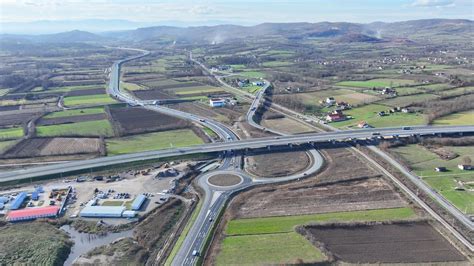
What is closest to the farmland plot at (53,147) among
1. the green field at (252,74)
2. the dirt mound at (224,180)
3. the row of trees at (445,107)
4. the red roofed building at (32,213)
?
the red roofed building at (32,213)

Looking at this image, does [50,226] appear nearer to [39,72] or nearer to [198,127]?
[198,127]

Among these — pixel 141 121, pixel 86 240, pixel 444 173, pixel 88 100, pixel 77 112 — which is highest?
pixel 88 100

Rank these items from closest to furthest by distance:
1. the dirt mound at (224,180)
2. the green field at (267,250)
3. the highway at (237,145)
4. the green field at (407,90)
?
the green field at (267,250), the dirt mound at (224,180), the highway at (237,145), the green field at (407,90)

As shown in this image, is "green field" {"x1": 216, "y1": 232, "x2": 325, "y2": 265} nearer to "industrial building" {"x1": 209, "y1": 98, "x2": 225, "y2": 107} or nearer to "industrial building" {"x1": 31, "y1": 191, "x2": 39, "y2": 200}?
"industrial building" {"x1": 31, "y1": 191, "x2": 39, "y2": 200}

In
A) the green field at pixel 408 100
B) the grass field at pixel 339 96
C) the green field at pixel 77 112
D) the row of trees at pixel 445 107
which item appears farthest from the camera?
the grass field at pixel 339 96

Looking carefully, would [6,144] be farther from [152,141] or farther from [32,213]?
[32,213]

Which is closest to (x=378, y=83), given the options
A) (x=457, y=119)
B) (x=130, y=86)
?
(x=457, y=119)

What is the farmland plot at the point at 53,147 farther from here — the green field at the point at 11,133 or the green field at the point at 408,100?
the green field at the point at 408,100

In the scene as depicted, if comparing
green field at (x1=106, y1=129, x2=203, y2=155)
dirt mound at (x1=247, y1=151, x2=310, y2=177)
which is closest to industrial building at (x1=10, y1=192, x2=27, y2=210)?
green field at (x1=106, y1=129, x2=203, y2=155)
